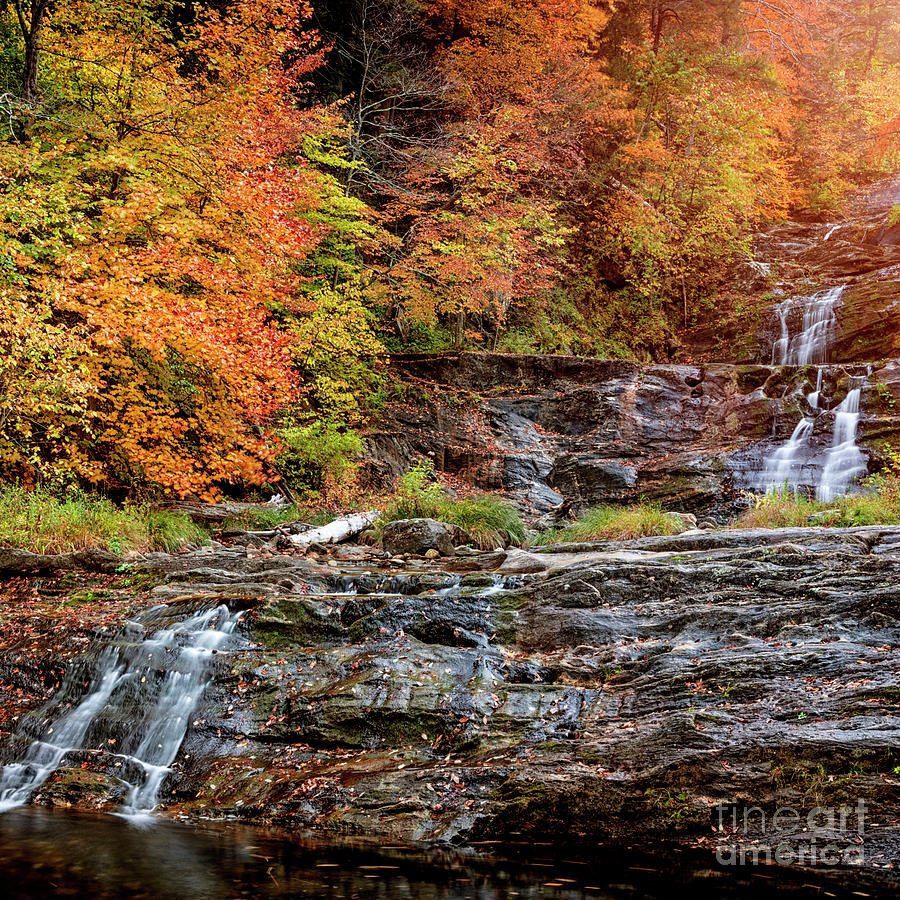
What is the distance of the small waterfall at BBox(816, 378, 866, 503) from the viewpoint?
1218 centimetres

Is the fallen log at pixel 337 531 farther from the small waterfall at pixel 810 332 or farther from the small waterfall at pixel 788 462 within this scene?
the small waterfall at pixel 810 332

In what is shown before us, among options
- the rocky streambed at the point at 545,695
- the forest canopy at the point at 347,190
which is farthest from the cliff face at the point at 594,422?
the rocky streambed at the point at 545,695

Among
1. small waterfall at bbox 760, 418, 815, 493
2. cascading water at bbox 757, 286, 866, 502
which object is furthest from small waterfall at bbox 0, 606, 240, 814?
small waterfall at bbox 760, 418, 815, 493

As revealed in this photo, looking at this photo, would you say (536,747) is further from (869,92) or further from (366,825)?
(869,92)

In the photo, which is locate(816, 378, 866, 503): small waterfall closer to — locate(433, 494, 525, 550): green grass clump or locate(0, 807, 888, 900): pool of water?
locate(433, 494, 525, 550): green grass clump

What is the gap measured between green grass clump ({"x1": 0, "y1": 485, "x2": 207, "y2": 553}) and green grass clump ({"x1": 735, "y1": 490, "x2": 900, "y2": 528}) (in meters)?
8.52

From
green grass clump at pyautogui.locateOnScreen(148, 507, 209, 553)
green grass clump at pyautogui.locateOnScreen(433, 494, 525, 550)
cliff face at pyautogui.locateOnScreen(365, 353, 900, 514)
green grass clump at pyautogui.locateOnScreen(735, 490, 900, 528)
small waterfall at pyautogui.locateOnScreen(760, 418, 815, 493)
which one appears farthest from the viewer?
cliff face at pyautogui.locateOnScreen(365, 353, 900, 514)

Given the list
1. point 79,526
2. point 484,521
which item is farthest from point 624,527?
point 79,526

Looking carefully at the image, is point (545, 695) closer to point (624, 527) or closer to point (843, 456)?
point (624, 527)

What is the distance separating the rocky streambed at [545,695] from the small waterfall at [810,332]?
1033cm

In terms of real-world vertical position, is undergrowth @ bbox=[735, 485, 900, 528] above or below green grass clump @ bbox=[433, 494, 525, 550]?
above

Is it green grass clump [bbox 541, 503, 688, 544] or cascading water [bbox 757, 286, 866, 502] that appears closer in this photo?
green grass clump [bbox 541, 503, 688, 544]

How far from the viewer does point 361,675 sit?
5867 mm

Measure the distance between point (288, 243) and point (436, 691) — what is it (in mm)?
8342
